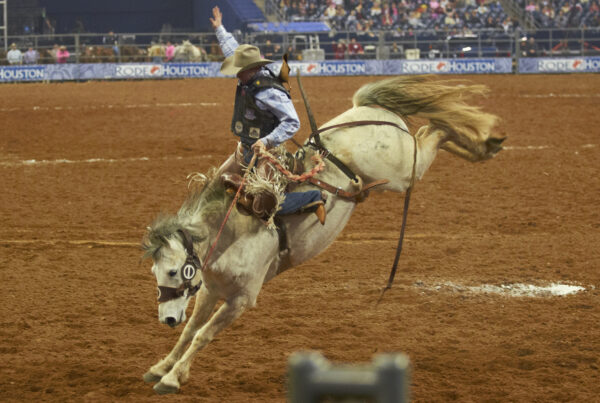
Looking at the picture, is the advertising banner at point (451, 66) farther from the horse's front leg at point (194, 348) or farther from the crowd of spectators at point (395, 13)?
the horse's front leg at point (194, 348)

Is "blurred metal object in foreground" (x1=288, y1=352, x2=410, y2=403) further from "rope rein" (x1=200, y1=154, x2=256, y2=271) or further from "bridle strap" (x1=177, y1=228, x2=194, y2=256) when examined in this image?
"rope rein" (x1=200, y1=154, x2=256, y2=271)

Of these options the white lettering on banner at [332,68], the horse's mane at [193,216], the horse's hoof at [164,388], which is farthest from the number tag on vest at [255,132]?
the white lettering on banner at [332,68]

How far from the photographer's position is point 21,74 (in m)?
27.5

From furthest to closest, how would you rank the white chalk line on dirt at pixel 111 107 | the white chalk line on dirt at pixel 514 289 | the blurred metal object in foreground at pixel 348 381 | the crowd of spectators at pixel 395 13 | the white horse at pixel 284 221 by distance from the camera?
1. the crowd of spectators at pixel 395 13
2. the white chalk line on dirt at pixel 111 107
3. the white chalk line on dirt at pixel 514 289
4. the white horse at pixel 284 221
5. the blurred metal object in foreground at pixel 348 381

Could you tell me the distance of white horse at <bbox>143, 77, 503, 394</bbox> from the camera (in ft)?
16.1

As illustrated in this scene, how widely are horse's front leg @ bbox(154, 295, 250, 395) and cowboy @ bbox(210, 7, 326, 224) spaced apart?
0.67 meters

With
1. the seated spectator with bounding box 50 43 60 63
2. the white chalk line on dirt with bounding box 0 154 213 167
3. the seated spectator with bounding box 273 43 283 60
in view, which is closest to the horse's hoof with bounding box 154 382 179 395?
the white chalk line on dirt with bounding box 0 154 213 167

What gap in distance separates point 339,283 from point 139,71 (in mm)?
21981

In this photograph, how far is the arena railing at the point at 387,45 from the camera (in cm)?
2816

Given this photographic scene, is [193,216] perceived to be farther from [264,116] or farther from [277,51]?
[277,51]

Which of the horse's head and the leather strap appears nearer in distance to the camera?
the horse's head

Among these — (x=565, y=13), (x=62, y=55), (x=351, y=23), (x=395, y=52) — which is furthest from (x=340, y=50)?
(x=565, y=13)

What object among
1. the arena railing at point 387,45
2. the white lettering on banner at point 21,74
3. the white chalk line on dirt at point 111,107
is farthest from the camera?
the arena railing at point 387,45

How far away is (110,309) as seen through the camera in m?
7.08
